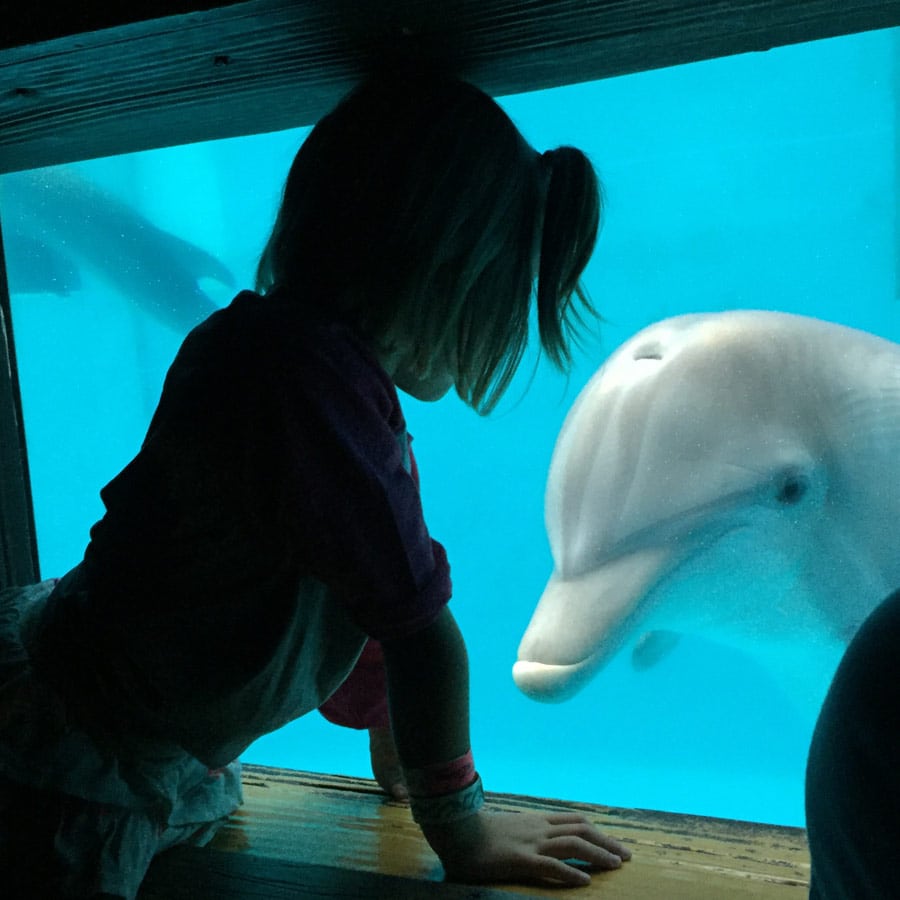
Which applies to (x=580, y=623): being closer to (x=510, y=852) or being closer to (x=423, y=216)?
(x=510, y=852)

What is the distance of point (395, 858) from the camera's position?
3.50 ft

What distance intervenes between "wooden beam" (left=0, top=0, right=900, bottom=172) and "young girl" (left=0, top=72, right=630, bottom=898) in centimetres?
6

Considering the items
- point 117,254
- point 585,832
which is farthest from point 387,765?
point 117,254

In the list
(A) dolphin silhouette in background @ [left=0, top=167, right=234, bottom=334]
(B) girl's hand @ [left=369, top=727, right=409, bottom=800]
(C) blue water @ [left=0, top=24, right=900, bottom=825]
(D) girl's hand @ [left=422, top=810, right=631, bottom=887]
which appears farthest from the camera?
(C) blue water @ [left=0, top=24, right=900, bottom=825]

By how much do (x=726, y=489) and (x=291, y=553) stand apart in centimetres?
90

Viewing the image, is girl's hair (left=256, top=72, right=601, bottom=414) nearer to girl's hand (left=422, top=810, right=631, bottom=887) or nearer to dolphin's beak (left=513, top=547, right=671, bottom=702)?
girl's hand (left=422, top=810, right=631, bottom=887)

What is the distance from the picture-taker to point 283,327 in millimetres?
870

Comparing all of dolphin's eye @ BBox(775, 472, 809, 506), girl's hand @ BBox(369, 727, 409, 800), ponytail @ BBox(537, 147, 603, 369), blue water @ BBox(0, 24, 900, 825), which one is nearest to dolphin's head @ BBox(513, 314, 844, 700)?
dolphin's eye @ BBox(775, 472, 809, 506)

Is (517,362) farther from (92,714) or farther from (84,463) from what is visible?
(84,463)

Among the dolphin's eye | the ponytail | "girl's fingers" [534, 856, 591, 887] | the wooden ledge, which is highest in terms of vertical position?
the ponytail

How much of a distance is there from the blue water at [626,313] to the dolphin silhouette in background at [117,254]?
0.88 feet

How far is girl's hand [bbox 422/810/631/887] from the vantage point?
0.95 meters

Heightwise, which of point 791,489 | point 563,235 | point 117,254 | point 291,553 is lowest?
point 791,489

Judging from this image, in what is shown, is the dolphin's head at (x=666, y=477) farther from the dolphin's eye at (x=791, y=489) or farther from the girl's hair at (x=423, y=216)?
the girl's hair at (x=423, y=216)
